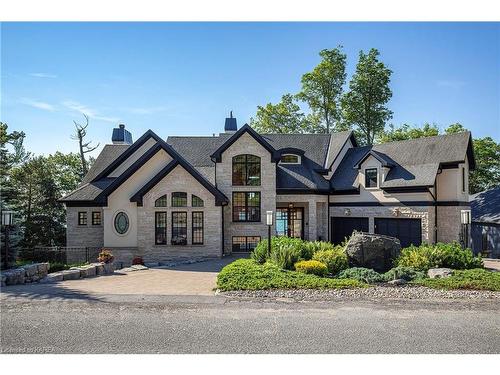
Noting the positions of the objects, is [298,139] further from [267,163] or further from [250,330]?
[250,330]

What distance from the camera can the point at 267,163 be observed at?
23.4 meters

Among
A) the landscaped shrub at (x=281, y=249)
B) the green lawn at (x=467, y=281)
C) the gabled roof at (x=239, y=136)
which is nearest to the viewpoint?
the green lawn at (x=467, y=281)

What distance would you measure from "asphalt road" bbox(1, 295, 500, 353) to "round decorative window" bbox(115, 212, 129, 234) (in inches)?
430

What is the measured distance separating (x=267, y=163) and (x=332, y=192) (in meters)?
5.50

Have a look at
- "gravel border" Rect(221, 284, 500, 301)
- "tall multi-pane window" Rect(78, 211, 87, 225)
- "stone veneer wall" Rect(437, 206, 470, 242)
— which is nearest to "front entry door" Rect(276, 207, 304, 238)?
"stone veneer wall" Rect(437, 206, 470, 242)

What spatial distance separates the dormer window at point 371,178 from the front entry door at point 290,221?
4905mm

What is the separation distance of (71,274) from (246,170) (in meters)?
12.2

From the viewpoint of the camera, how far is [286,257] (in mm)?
14602

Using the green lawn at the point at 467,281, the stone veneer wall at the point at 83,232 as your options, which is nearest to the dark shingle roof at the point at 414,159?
the green lawn at the point at 467,281

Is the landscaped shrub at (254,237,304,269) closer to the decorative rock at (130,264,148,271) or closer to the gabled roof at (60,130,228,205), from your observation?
the gabled roof at (60,130,228,205)

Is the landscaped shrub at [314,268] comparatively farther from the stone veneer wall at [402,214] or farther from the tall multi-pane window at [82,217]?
the tall multi-pane window at [82,217]

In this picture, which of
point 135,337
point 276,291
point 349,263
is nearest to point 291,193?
point 349,263

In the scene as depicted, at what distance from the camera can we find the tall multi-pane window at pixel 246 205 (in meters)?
23.4

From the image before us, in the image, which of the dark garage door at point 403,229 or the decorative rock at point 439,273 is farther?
the dark garage door at point 403,229
